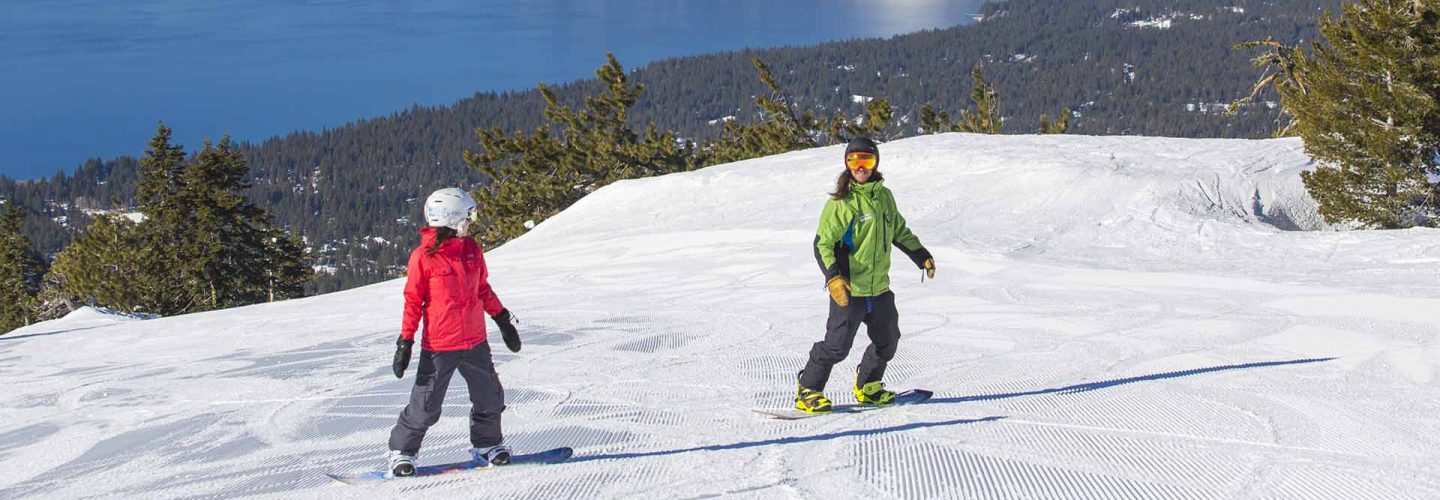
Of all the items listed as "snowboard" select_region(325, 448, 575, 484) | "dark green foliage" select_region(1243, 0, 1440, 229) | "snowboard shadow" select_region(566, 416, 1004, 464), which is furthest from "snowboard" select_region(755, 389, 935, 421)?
"dark green foliage" select_region(1243, 0, 1440, 229)

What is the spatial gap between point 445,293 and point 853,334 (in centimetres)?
211

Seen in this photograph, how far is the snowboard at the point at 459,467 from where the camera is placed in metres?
5.00

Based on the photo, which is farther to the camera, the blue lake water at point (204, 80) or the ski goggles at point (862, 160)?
the blue lake water at point (204, 80)

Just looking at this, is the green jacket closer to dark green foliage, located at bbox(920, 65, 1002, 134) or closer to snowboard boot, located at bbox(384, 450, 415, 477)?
snowboard boot, located at bbox(384, 450, 415, 477)

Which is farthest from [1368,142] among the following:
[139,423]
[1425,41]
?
[139,423]

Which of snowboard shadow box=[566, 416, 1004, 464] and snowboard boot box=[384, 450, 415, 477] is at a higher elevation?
snowboard boot box=[384, 450, 415, 477]

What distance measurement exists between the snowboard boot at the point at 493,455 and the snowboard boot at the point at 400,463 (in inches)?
11.9

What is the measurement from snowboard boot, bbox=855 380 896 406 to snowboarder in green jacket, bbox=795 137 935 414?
8.4 inches

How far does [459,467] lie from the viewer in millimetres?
5133

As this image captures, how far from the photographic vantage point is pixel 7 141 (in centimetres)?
15700

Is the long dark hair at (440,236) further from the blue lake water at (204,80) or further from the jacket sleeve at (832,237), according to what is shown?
the blue lake water at (204,80)

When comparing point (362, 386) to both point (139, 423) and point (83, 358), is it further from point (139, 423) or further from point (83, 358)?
point (83, 358)

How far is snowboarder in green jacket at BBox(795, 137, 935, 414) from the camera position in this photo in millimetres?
5465

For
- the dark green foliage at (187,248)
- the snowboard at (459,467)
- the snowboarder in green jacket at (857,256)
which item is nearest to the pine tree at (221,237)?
the dark green foliage at (187,248)
